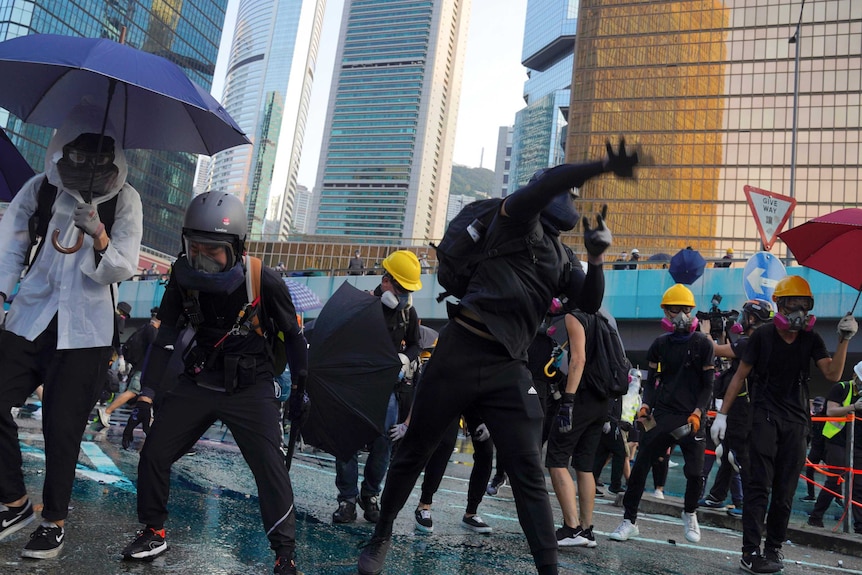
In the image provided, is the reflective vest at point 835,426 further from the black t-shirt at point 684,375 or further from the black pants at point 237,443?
the black pants at point 237,443

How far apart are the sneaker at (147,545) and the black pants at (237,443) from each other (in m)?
0.05

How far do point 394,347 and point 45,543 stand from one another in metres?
2.79

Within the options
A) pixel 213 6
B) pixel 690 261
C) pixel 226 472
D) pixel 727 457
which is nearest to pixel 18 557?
pixel 226 472

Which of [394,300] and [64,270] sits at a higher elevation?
[394,300]

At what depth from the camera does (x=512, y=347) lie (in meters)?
3.60

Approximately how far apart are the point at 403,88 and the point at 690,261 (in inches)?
7559

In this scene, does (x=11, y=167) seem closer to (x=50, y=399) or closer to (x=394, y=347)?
(x=50, y=399)

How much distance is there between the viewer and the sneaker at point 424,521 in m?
5.48

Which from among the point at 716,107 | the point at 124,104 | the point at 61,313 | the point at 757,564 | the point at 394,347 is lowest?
the point at 757,564

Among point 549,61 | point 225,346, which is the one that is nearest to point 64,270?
point 225,346

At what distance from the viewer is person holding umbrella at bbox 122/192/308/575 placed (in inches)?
145

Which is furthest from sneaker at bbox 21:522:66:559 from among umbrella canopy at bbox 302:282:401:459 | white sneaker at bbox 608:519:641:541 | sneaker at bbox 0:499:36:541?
white sneaker at bbox 608:519:641:541

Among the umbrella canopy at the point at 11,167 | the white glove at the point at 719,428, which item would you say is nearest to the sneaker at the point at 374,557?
→ the white glove at the point at 719,428

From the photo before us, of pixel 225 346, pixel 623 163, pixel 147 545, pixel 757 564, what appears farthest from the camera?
pixel 757 564
